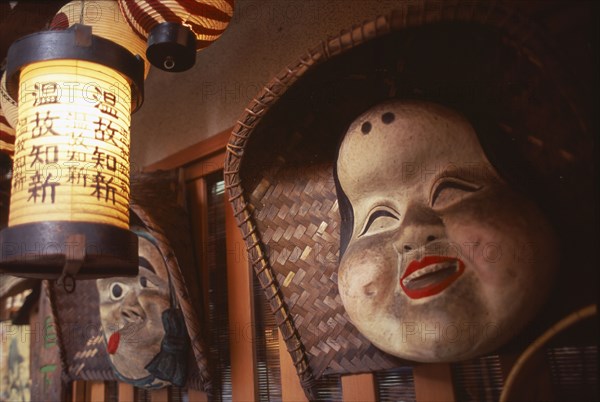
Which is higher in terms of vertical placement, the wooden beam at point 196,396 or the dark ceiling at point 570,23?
the dark ceiling at point 570,23

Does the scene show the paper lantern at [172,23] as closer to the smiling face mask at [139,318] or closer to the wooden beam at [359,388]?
the smiling face mask at [139,318]

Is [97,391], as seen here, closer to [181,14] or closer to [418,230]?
[181,14]

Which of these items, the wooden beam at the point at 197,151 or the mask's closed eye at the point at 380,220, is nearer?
the mask's closed eye at the point at 380,220

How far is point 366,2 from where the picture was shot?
64.5 inches

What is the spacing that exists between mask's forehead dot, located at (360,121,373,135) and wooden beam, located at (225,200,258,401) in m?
0.84

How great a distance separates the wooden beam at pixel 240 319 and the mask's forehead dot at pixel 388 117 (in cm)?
89

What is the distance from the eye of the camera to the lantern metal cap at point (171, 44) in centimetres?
138

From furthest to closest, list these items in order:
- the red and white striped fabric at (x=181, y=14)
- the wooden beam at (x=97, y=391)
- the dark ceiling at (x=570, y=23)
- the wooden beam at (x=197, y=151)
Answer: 1. the wooden beam at (x=97, y=391)
2. the wooden beam at (x=197, y=151)
3. the red and white striped fabric at (x=181, y=14)
4. the dark ceiling at (x=570, y=23)

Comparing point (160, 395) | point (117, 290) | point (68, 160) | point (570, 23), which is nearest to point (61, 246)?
point (68, 160)

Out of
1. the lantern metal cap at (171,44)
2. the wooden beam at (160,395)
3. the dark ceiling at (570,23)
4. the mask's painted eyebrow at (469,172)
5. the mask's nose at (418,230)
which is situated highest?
the lantern metal cap at (171,44)

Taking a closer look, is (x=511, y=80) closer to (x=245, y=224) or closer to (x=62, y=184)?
(x=245, y=224)

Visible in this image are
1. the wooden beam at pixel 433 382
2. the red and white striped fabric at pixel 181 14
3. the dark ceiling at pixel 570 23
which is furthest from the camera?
the red and white striped fabric at pixel 181 14

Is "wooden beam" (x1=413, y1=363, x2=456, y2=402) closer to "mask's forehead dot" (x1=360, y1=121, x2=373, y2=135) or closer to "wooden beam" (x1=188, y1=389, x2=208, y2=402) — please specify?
"mask's forehead dot" (x1=360, y1=121, x2=373, y2=135)

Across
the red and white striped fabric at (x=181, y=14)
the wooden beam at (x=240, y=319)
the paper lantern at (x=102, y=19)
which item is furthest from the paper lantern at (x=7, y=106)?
the wooden beam at (x=240, y=319)
